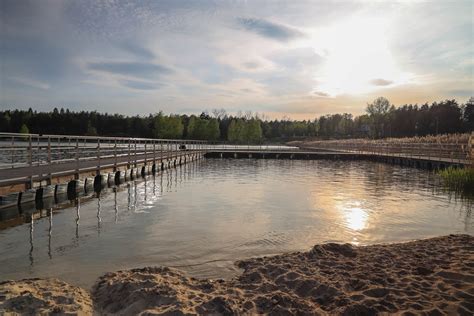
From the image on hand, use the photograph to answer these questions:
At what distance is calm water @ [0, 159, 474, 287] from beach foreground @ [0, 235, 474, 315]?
2.18 ft

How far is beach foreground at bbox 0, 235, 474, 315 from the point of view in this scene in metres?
4.75

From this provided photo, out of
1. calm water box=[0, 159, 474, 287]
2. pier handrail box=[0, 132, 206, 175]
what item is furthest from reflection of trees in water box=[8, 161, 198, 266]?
pier handrail box=[0, 132, 206, 175]

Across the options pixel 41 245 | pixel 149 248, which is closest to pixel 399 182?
pixel 149 248

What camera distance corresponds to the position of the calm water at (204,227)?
23.0 ft

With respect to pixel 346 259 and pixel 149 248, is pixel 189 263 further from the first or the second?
pixel 346 259

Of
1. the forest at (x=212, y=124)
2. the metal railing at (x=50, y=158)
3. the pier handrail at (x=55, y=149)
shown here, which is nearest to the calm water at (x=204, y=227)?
the metal railing at (x=50, y=158)

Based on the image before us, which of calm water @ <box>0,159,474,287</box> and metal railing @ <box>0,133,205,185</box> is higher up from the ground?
metal railing @ <box>0,133,205,185</box>

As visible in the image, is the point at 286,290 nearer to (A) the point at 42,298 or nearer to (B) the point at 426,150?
(A) the point at 42,298

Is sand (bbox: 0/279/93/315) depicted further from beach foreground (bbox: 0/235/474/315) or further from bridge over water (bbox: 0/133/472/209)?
bridge over water (bbox: 0/133/472/209)

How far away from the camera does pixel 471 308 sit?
4637mm

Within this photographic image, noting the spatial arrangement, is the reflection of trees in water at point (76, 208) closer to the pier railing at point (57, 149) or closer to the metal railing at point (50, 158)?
the metal railing at point (50, 158)

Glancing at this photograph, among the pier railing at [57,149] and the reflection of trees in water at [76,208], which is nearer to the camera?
the reflection of trees in water at [76,208]

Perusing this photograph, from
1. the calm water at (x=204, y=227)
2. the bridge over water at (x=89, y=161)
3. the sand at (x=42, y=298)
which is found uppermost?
the bridge over water at (x=89, y=161)

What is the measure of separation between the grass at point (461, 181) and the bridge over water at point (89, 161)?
123 cm
